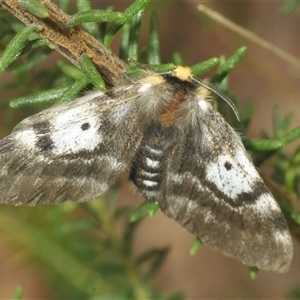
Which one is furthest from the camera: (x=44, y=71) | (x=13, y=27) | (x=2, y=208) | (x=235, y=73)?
(x=235, y=73)

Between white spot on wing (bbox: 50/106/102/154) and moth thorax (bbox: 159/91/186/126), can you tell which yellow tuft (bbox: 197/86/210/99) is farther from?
white spot on wing (bbox: 50/106/102/154)

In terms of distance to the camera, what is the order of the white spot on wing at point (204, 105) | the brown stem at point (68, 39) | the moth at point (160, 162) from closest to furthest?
the brown stem at point (68, 39)
the moth at point (160, 162)
the white spot on wing at point (204, 105)

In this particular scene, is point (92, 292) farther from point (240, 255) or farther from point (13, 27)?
point (13, 27)

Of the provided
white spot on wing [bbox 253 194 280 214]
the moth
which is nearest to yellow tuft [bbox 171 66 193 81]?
the moth

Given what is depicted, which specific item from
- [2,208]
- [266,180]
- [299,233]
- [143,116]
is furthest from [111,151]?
[2,208]

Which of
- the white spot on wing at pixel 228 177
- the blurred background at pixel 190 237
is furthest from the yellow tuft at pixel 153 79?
the blurred background at pixel 190 237

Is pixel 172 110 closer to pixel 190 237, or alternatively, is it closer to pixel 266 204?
pixel 266 204

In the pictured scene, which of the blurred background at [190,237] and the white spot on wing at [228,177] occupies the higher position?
the white spot on wing at [228,177]

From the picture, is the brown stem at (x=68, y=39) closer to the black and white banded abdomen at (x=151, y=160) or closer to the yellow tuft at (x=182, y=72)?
the yellow tuft at (x=182, y=72)
